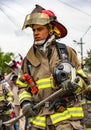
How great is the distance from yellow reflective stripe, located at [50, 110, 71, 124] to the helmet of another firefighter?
101cm

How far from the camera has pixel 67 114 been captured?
6.25m

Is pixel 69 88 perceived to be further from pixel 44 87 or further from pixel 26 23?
pixel 26 23

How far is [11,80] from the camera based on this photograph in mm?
14117

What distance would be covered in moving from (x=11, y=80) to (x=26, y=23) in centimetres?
758

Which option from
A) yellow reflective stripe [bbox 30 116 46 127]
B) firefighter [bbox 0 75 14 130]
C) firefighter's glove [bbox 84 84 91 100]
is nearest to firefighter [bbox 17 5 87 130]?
yellow reflective stripe [bbox 30 116 46 127]

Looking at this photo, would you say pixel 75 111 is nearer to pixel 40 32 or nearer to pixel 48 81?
pixel 48 81

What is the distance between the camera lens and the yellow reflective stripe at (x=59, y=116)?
6191 millimetres

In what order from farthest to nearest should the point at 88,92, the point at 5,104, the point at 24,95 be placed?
the point at 5,104
the point at 88,92
the point at 24,95

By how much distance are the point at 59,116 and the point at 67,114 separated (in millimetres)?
94

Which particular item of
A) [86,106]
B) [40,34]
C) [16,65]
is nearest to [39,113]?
[40,34]

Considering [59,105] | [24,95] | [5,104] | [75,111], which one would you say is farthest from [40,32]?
[5,104]

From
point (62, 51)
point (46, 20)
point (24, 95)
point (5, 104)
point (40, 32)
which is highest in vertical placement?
point (46, 20)

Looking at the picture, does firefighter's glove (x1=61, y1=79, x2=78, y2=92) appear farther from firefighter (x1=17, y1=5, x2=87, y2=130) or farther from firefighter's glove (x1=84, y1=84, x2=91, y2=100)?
firefighter's glove (x1=84, y1=84, x2=91, y2=100)

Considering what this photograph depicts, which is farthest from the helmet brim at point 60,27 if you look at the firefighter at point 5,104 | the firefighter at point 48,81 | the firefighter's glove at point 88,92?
the firefighter at point 5,104
